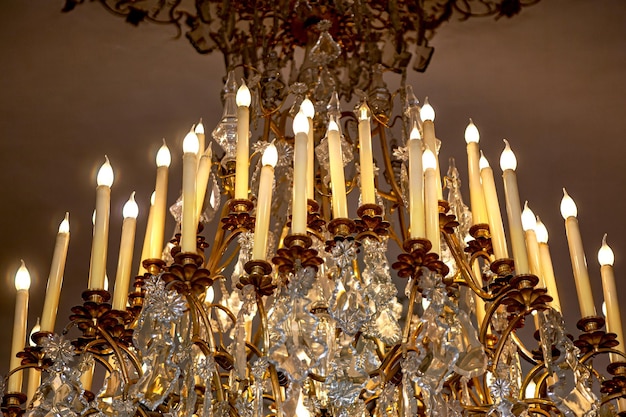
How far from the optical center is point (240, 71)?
8.00 ft

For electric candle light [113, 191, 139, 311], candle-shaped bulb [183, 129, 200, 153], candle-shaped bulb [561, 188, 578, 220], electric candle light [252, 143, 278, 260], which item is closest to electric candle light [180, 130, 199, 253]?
candle-shaped bulb [183, 129, 200, 153]

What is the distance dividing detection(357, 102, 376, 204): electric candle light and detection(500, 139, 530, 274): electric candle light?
26 centimetres

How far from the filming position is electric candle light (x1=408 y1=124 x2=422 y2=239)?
5.41ft

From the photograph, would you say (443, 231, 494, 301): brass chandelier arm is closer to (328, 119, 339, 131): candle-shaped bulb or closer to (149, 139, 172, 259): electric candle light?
(328, 119, 339, 131): candle-shaped bulb

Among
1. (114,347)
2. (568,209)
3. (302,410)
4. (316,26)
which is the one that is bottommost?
(302,410)

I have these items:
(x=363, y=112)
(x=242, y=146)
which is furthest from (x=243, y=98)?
(x=363, y=112)

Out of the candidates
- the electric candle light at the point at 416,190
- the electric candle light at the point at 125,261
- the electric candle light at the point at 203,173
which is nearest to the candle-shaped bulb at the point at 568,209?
the electric candle light at the point at 416,190

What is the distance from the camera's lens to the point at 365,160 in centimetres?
181

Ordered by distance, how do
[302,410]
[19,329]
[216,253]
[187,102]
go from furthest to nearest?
[187,102]
[19,329]
[216,253]
[302,410]

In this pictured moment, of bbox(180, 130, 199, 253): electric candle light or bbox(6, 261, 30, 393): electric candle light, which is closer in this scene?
bbox(180, 130, 199, 253): electric candle light

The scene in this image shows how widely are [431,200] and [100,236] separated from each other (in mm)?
651

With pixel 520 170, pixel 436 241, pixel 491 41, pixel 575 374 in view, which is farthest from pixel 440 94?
pixel 575 374

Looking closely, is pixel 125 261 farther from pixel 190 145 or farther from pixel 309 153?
pixel 309 153

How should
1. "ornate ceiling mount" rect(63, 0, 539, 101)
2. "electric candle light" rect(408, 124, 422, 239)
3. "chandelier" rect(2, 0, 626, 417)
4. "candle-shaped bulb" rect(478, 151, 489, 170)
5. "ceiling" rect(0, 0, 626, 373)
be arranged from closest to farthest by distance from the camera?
"chandelier" rect(2, 0, 626, 417), "electric candle light" rect(408, 124, 422, 239), "candle-shaped bulb" rect(478, 151, 489, 170), "ornate ceiling mount" rect(63, 0, 539, 101), "ceiling" rect(0, 0, 626, 373)
